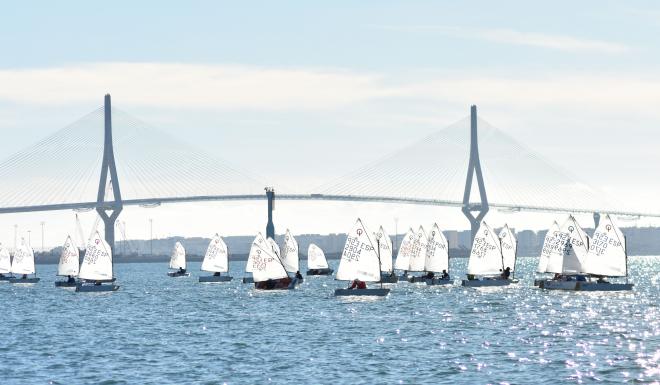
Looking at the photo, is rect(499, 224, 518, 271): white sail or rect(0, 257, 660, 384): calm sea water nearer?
rect(0, 257, 660, 384): calm sea water

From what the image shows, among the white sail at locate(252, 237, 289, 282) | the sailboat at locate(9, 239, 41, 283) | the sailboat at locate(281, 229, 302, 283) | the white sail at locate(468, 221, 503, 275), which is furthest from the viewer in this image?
the sailboat at locate(9, 239, 41, 283)

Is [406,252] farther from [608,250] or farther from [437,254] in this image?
[608,250]

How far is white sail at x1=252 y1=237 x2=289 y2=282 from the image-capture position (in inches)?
3413

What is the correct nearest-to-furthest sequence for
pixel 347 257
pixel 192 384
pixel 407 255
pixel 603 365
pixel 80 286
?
pixel 192 384, pixel 603 365, pixel 347 257, pixel 80 286, pixel 407 255

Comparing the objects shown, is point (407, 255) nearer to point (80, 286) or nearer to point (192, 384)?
point (80, 286)

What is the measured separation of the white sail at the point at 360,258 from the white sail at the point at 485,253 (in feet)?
54.9

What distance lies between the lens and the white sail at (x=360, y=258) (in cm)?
7569

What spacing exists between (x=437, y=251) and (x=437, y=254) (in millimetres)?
508

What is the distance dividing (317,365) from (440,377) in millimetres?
5172

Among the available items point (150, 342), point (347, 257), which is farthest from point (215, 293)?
point (150, 342)

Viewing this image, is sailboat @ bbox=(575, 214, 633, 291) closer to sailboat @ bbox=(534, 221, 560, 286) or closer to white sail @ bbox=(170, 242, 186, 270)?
sailboat @ bbox=(534, 221, 560, 286)

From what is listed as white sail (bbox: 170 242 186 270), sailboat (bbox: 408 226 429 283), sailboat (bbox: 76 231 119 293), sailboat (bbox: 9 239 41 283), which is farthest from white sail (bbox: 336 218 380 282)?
white sail (bbox: 170 242 186 270)

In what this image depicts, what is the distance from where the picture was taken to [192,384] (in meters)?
38.3

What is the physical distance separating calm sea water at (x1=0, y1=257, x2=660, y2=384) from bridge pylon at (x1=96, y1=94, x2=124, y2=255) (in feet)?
313
